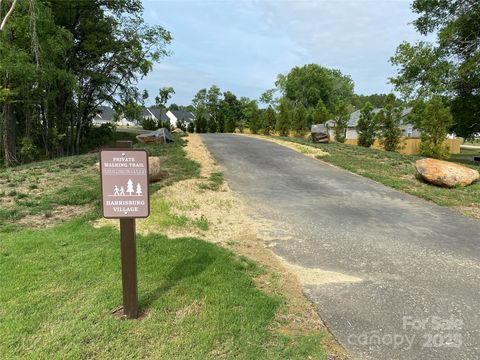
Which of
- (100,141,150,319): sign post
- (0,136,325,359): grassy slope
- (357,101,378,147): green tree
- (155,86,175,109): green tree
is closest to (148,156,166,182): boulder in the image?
(0,136,325,359): grassy slope

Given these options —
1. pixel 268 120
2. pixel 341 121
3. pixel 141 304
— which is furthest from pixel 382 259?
pixel 268 120

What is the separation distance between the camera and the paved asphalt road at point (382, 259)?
9.25ft

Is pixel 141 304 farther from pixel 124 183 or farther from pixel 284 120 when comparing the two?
pixel 284 120

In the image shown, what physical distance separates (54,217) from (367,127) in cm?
1596

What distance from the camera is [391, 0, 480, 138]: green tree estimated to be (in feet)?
52.7

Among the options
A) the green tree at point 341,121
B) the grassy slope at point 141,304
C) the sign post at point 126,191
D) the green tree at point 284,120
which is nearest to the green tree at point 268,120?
the green tree at point 284,120

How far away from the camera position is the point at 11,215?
554 cm

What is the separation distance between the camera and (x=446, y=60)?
55.7ft

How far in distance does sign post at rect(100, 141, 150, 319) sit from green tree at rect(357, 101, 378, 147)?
55.1 feet

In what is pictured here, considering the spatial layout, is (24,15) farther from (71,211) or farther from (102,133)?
(102,133)

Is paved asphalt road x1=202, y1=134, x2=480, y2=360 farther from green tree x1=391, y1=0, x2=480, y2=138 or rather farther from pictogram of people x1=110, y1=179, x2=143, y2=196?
green tree x1=391, y1=0, x2=480, y2=138

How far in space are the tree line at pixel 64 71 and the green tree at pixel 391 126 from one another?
37.2 ft

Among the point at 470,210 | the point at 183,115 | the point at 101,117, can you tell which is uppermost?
the point at 183,115

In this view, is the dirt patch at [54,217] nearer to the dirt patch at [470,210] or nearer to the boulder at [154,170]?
the boulder at [154,170]
